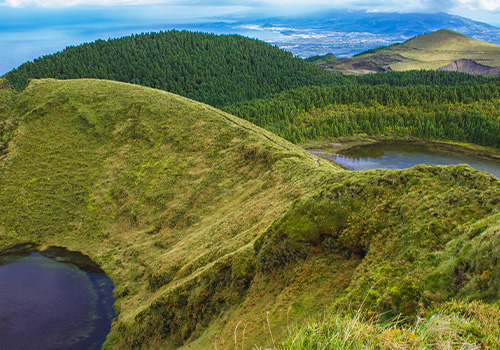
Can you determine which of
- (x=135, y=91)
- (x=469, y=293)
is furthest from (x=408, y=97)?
(x=469, y=293)

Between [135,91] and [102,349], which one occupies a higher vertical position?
[135,91]

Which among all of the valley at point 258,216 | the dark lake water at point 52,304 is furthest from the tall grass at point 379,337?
the dark lake water at point 52,304

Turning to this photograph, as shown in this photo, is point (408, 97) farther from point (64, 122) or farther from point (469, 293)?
point (469, 293)

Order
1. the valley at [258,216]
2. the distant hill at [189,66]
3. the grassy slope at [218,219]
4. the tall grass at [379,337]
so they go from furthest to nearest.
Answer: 1. the distant hill at [189,66]
2. the grassy slope at [218,219]
3. the valley at [258,216]
4. the tall grass at [379,337]

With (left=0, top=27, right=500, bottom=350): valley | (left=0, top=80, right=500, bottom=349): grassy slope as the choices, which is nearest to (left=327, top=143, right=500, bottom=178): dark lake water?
(left=0, top=27, right=500, bottom=350): valley

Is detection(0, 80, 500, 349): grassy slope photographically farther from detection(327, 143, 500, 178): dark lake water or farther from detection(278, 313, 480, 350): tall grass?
detection(327, 143, 500, 178): dark lake water

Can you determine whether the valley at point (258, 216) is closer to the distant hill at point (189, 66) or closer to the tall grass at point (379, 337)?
the tall grass at point (379, 337)

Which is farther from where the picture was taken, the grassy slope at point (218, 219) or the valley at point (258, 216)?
the grassy slope at point (218, 219)
